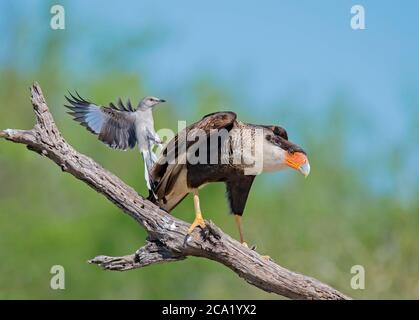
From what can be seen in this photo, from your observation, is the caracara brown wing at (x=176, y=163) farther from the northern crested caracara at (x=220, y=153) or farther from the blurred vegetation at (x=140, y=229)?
the blurred vegetation at (x=140, y=229)

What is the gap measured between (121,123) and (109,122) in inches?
3.6

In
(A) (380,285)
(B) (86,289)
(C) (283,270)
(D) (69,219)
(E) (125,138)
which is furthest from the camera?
(D) (69,219)

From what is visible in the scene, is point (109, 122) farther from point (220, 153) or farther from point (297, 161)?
point (297, 161)

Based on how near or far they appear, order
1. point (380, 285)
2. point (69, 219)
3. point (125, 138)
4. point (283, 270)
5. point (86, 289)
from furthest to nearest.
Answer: point (69, 219) → point (86, 289) → point (380, 285) → point (125, 138) → point (283, 270)

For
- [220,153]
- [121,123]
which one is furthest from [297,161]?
[121,123]

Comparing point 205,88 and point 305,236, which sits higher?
point 205,88

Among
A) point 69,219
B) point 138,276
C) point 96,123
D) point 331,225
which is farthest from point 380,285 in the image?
point 96,123

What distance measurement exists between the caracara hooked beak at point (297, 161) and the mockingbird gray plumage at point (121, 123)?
3.58 ft

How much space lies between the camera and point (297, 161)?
226 inches

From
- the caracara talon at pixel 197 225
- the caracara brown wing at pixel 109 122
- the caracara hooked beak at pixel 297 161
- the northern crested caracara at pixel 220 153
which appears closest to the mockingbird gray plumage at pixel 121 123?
the caracara brown wing at pixel 109 122

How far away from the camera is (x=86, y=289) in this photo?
738 inches

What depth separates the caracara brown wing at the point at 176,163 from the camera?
578cm
